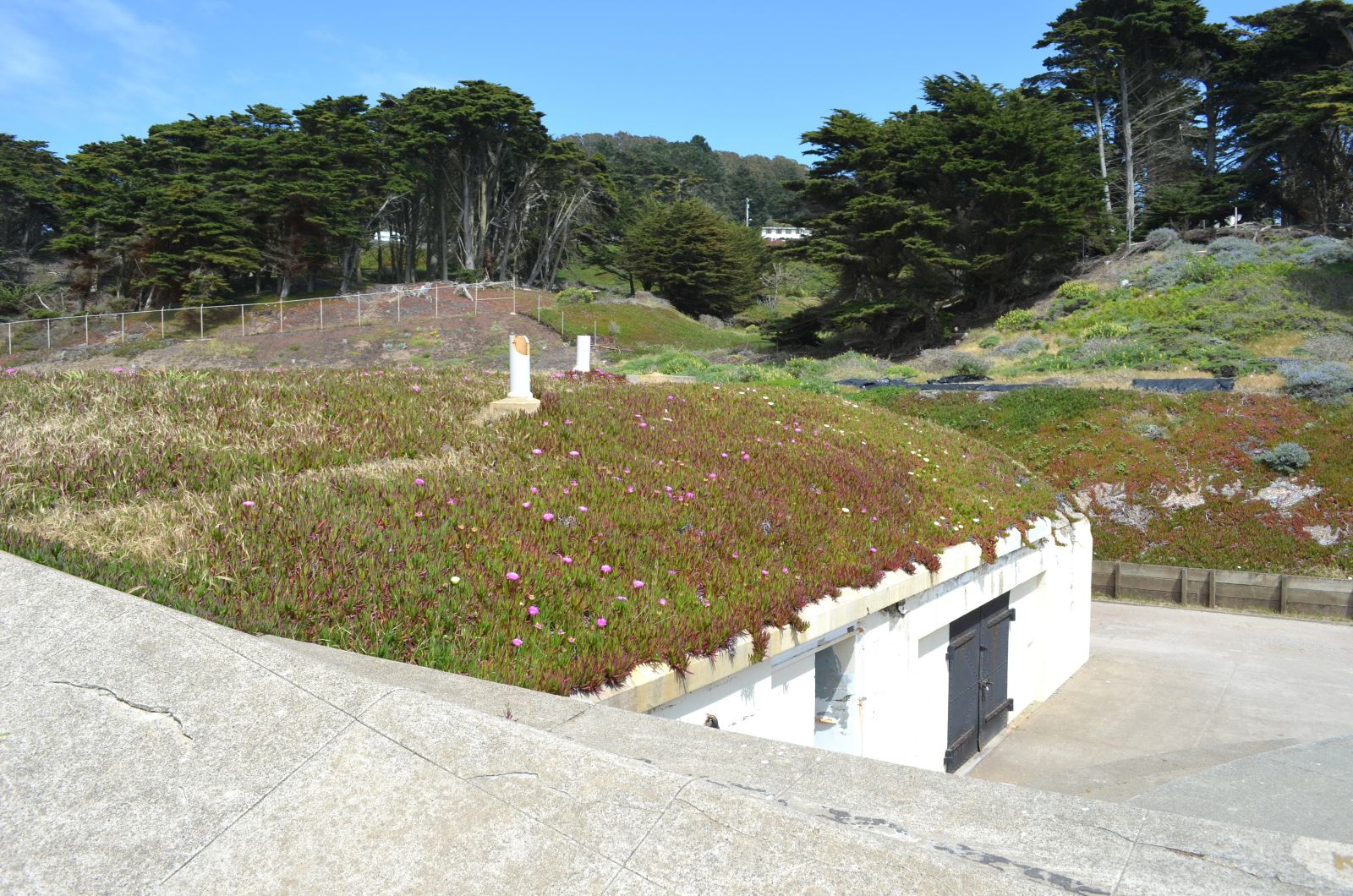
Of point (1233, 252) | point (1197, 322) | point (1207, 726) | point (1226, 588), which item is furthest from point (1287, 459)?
point (1233, 252)

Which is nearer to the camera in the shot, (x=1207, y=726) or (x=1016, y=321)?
(x=1207, y=726)

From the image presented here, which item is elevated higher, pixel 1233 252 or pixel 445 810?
pixel 1233 252

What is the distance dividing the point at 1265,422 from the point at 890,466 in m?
13.3

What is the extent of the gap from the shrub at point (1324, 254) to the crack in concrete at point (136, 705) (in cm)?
3784

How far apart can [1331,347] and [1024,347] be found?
8.47 metres

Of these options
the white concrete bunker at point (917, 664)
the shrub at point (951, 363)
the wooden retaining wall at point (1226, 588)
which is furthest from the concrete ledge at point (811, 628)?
the shrub at point (951, 363)

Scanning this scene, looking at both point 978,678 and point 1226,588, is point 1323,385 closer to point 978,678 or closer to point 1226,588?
point 1226,588

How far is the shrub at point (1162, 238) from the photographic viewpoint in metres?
39.2

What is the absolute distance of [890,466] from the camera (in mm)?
10867

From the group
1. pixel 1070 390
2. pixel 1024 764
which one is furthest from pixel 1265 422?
pixel 1024 764

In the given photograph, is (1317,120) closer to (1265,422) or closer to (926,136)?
(926,136)

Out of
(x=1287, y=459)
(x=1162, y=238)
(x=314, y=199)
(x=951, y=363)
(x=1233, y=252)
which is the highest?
(x=314, y=199)

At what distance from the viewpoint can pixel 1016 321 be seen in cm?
3600

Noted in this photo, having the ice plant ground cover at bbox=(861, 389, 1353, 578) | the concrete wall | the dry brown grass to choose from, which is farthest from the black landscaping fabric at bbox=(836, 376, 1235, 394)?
the dry brown grass
